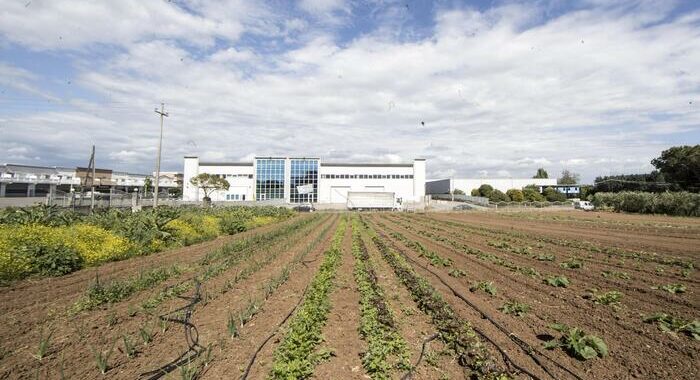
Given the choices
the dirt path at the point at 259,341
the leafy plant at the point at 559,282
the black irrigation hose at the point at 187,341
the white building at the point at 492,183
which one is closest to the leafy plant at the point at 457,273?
the leafy plant at the point at 559,282

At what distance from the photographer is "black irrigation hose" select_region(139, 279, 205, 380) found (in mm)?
5102

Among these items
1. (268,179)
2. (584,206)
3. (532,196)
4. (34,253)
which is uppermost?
(268,179)

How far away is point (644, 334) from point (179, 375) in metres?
7.96

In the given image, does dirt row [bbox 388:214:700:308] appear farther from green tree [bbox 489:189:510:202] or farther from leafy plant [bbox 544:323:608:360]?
green tree [bbox 489:189:510:202]

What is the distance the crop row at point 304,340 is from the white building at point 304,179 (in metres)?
63.2

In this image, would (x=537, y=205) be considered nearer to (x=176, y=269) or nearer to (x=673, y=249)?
(x=673, y=249)

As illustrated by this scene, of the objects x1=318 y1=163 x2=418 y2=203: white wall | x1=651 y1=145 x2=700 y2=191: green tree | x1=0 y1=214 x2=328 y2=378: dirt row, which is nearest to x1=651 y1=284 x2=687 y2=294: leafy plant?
x1=0 y1=214 x2=328 y2=378: dirt row

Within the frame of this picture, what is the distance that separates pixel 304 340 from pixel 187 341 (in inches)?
76.4

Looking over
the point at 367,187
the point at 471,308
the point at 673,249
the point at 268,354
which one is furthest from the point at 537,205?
the point at 268,354

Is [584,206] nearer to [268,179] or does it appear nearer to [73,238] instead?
[268,179]

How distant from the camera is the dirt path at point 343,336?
5.37 m

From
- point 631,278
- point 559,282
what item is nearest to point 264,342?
point 559,282

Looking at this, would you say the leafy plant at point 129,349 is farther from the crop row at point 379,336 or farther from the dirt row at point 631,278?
the dirt row at point 631,278

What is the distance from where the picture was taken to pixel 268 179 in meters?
71.7
